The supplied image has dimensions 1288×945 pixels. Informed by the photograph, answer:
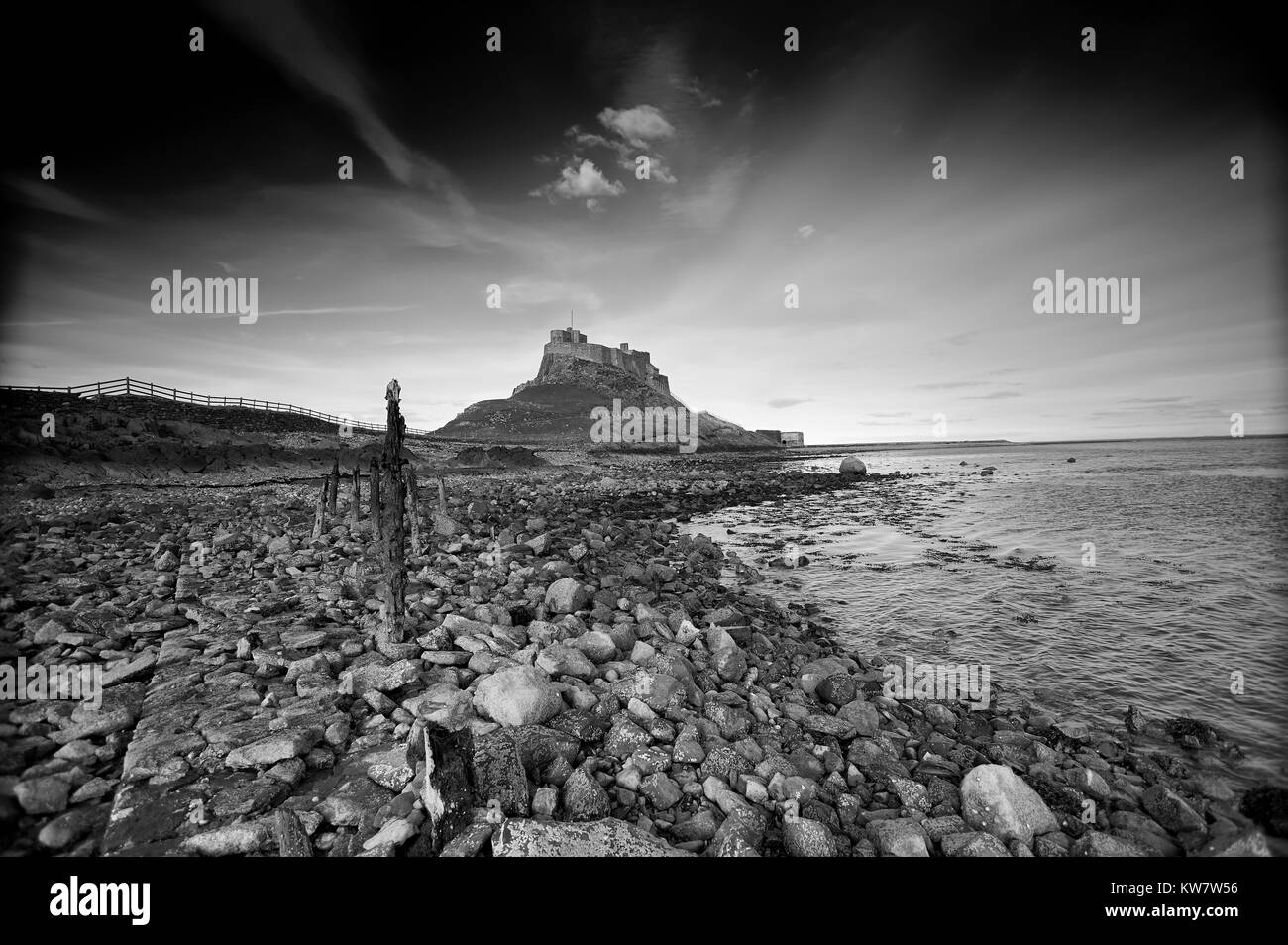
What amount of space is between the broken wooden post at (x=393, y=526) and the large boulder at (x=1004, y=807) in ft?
21.0

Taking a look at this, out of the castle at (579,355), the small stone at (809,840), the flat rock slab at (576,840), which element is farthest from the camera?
the castle at (579,355)

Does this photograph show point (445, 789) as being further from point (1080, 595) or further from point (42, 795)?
point (1080, 595)

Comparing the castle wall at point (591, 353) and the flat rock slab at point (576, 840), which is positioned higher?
the castle wall at point (591, 353)

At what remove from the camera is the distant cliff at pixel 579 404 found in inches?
4092

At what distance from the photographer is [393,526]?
21.0 feet

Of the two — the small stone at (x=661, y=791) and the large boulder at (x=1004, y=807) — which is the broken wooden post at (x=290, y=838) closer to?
the small stone at (x=661, y=791)

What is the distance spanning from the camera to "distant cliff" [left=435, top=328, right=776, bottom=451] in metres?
104

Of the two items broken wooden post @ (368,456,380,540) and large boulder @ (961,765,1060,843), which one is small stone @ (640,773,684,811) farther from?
broken wooden post @ (368,456,380,540)

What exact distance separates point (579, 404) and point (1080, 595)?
402 feet

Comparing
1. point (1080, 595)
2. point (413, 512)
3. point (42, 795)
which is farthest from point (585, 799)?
point (1080, 595)

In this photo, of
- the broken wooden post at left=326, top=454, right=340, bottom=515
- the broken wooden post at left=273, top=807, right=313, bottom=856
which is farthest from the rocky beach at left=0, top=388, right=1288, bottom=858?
the broken wooden post at left=326, top=454, right=340, bottom=515

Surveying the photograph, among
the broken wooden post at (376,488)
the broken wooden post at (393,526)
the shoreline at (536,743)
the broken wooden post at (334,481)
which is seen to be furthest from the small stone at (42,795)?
the broken wooden post at (334,481)

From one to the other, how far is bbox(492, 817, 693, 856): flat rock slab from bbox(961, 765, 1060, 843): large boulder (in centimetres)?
260
